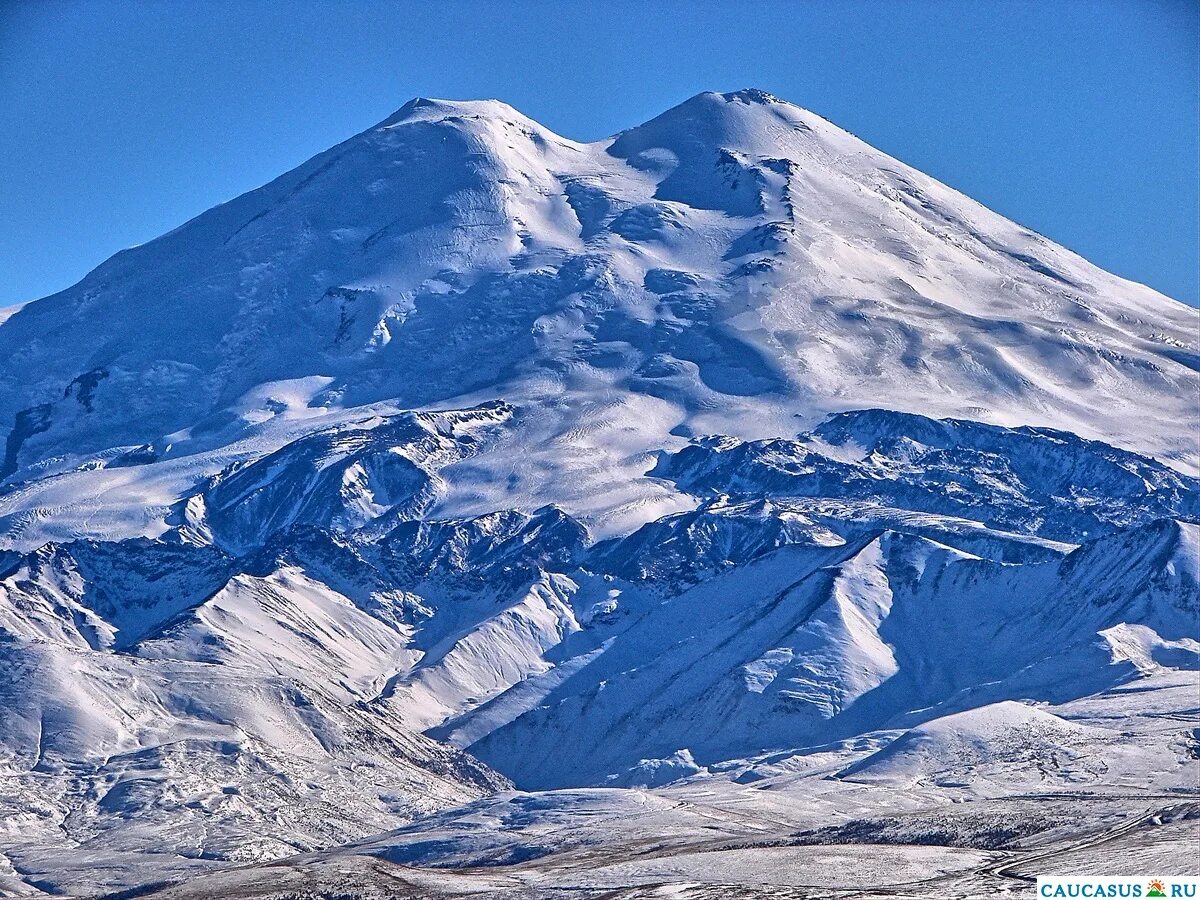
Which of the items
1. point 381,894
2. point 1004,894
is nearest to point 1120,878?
point 1004,894

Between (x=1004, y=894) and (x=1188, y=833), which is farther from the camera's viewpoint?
(x=1188, y=833)

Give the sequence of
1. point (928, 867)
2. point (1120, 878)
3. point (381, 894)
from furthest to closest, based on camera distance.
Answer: point (381, 894) → point (928, 867) → point (1120, 878)

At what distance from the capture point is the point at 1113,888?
153m

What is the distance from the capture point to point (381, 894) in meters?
198

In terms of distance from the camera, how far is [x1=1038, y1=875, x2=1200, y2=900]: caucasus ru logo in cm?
14938

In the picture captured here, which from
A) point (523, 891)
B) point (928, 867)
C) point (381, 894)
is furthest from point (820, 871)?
point (381, 894)

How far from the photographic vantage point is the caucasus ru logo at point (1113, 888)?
5881 inches

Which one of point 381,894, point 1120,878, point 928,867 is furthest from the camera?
point 381,894

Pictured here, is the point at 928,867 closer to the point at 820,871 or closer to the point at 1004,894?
the point at 820,871

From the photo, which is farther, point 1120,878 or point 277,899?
point 277,899

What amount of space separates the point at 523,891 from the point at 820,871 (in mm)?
23415

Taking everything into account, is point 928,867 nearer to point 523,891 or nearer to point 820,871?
point 820,871

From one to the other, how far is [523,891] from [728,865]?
54.3ft

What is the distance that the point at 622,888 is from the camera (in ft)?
617
